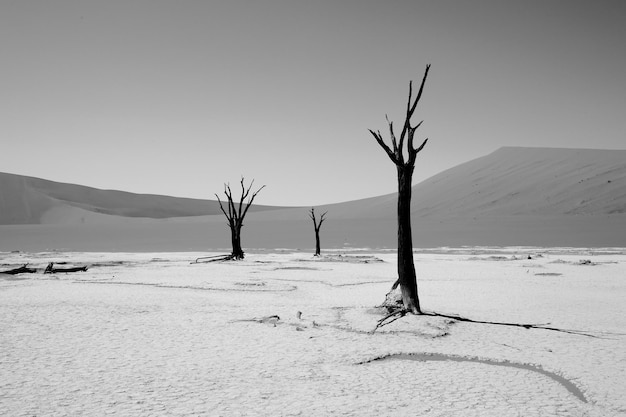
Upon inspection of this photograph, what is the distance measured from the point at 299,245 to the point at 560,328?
1276 inches

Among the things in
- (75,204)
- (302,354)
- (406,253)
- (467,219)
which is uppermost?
(75,204)

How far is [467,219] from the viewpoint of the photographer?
171 feet

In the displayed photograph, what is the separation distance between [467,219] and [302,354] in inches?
1909

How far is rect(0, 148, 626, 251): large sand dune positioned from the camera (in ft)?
132

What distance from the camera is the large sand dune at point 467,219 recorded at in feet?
132

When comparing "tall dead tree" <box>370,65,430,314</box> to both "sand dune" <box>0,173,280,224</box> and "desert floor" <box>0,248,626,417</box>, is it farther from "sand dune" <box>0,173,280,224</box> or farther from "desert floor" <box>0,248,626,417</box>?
"sand dune" <box>0,173,280,224</box>

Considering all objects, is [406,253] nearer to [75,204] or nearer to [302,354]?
[302,354]

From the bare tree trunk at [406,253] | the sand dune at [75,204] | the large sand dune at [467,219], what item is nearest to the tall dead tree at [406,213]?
the bare tree trunk at [406,253]

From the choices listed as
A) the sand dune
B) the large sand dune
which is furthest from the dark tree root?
the sand dune

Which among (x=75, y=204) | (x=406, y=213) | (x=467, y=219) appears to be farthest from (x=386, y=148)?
(x=75, y=204)

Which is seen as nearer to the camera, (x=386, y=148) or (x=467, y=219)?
(x=386, y=148)

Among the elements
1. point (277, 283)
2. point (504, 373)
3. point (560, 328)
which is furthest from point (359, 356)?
point (277, 283)

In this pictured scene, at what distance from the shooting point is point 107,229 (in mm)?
60125

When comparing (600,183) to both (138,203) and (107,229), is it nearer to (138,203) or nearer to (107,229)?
(107,229)
